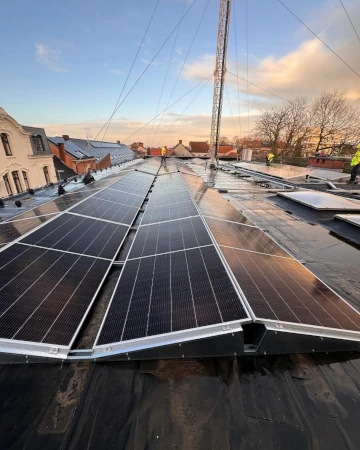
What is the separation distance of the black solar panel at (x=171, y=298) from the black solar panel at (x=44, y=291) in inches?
30.9

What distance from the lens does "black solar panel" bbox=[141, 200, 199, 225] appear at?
956cm

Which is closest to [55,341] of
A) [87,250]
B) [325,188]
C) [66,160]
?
[87,250]

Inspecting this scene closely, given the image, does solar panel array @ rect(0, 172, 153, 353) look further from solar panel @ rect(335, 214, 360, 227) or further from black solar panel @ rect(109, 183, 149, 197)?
solar panel @ rect(335, 214, 360, 227)

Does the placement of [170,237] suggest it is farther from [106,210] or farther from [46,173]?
[46,173]

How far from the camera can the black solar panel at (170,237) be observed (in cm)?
673

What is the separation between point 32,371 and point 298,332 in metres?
4.80

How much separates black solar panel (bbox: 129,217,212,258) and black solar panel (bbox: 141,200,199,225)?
2.17ft

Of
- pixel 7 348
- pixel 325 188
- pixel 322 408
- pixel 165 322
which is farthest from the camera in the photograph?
pixel 325 188

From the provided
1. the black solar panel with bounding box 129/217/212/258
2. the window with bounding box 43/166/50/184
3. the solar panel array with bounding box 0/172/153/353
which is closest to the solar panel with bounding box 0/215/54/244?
the solar panel array with bounding box 0/172/153/353

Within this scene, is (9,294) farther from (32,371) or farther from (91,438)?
(91,438)

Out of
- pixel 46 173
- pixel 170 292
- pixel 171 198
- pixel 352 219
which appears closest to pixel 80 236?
pixel 170 292

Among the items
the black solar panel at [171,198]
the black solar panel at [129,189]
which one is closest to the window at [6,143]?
the black solar panel at [129,189]

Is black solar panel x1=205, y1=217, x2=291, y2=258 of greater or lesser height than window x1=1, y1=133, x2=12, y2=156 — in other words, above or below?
below

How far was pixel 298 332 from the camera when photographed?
3.80 meters
